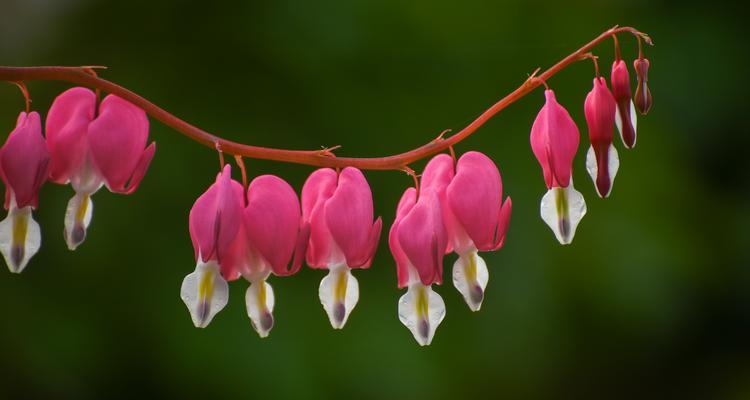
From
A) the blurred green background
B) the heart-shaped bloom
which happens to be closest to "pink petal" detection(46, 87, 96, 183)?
the heart-shaped bloom

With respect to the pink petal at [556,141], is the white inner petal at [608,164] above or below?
below

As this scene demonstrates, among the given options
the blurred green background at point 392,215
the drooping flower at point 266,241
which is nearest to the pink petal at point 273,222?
the drooping flower at point 266,241

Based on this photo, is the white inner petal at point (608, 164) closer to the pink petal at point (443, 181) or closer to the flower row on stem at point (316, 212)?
the flower row on stem at point (316, 212)

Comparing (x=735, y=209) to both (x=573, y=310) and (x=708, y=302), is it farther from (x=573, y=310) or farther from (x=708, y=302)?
(x=573, y=310)

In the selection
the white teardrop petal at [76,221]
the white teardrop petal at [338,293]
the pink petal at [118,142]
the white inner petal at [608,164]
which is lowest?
the white teardrop petal at [338,293]

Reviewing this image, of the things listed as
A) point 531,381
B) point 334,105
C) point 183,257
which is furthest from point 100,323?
point 531,381

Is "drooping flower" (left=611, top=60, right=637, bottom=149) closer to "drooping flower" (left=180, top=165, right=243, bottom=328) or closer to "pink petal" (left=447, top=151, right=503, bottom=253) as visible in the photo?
"pink petal" (left=447, top=151, right=503, bottom=253)

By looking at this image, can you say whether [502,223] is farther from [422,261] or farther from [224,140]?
[224,140]
